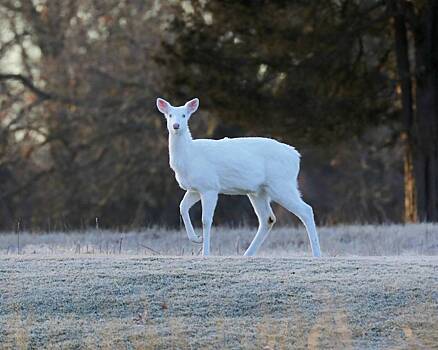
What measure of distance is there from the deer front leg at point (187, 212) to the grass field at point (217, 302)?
3.27ft

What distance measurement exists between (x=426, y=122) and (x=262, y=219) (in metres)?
11.3

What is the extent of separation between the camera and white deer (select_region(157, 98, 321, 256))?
45.0 feet

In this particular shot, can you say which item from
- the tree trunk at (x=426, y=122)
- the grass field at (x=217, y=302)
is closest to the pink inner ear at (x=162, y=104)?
the grass field at (x=217, y=302)

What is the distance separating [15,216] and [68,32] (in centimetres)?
587

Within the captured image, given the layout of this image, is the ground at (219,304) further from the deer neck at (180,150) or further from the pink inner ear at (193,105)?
the pink inner ear at (193,105)

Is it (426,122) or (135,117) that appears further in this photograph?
(135,117)

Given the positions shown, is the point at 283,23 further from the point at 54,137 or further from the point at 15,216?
the point at 15,216

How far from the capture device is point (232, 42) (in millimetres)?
25953

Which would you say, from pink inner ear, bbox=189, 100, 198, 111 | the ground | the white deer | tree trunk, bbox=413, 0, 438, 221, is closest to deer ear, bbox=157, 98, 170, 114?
the white deer

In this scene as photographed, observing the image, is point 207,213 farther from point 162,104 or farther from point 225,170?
point 162,104

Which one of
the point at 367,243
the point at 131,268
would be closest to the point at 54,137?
the point at 367,243

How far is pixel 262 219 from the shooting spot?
14273 millimetres

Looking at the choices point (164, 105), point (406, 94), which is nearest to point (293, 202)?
point (164, 105)

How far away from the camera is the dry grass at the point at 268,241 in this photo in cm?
1730
